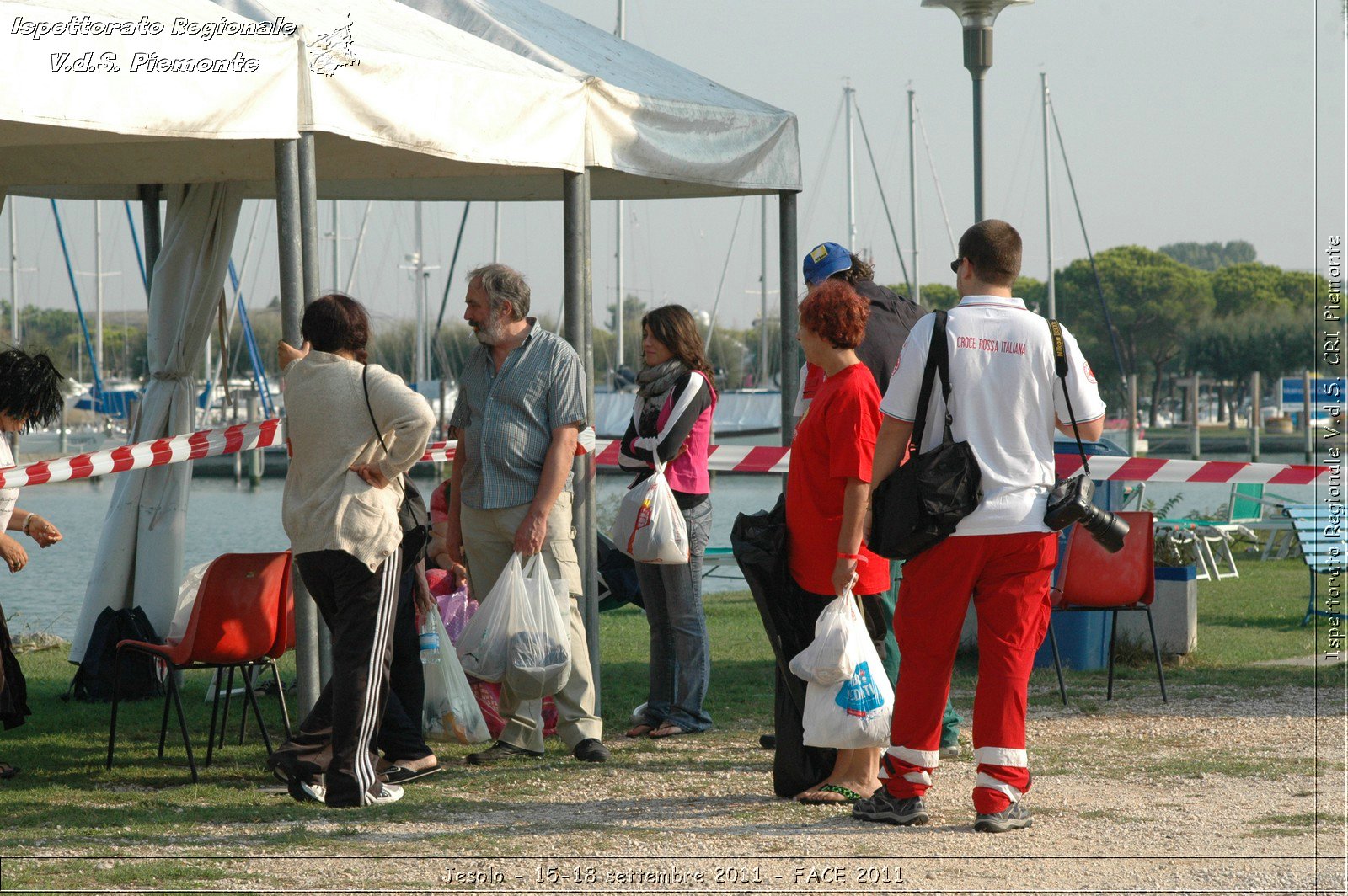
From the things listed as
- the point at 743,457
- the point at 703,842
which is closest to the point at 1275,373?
the point at 743,457

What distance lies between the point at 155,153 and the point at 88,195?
6.65ft

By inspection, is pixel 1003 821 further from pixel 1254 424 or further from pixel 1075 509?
pixel 1254 424

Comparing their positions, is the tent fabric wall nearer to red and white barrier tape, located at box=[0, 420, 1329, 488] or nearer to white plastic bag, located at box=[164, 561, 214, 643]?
white plastic bag, located at box=[164, 561, 214, 643]

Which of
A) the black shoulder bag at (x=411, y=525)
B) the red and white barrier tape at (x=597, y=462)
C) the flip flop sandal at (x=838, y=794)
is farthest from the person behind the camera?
the red and white barrier tape at (x=597, y=462)

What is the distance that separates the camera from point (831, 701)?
4.61m

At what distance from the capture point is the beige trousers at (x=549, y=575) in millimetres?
5422

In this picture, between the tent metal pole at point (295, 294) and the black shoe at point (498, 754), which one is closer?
the tent metal pole at point (295, 294)

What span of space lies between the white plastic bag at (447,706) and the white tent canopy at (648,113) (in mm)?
2088

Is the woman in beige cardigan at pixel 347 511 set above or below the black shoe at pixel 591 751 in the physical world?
above

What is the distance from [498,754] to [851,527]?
188 cm

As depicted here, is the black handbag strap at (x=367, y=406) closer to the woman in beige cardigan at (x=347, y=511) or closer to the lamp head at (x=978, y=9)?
the woman in beige cardigan at (x=347, y=511)

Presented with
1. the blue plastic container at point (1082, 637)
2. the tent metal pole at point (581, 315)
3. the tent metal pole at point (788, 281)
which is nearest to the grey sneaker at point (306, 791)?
the tent metal pole at point (581, 315)

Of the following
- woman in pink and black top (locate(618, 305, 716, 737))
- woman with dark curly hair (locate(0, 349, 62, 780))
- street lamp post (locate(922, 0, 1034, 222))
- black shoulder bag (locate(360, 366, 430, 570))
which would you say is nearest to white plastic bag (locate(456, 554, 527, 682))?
black shoulder bag (locate(360, 366, 430, 570))

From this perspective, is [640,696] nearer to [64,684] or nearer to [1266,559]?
[64,684]
